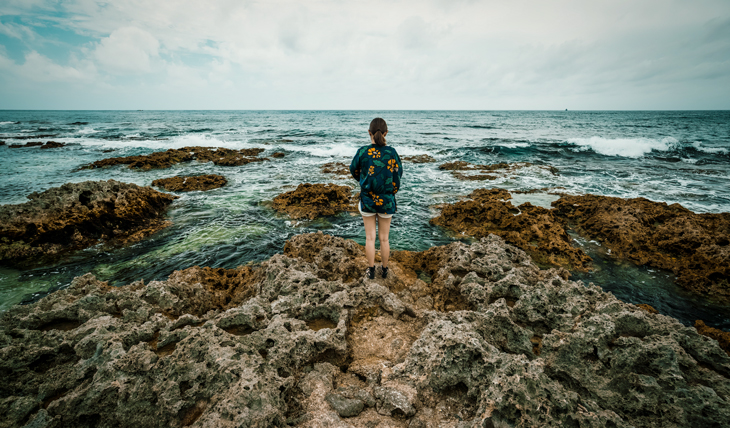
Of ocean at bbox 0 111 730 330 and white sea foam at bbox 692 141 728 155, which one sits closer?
ocean at bbox 0 111 730 330

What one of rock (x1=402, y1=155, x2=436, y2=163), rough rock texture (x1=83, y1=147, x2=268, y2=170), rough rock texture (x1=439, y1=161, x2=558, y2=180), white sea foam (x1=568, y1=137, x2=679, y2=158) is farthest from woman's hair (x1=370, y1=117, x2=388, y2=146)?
white sea foam (x1=568, y1=137, x2=679, y2=158)

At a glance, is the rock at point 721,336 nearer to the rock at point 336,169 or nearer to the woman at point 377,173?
the woman at point 377,173

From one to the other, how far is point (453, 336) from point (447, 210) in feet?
20.1

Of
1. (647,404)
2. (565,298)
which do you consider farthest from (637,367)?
(565,298)

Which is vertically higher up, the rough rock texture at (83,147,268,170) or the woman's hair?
the woman's hair

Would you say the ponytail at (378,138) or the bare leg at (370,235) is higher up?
the ponytail at (378,138)

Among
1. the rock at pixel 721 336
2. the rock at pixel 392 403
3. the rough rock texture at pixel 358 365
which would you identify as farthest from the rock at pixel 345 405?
the rock at pixel 721 336

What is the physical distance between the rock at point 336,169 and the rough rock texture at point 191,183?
16.4ft

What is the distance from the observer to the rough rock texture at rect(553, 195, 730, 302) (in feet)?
17.1

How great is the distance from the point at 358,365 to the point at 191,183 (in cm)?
1191

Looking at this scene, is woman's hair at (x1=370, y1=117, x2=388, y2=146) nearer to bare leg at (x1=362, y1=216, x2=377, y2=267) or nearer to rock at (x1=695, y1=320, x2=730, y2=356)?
bare leg at (x1=362, y1=216, x2=377, y2=267)

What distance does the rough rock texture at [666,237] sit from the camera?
5207 millimetres

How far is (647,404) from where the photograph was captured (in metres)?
2.12

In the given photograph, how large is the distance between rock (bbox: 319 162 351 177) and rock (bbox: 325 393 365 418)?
12.5m
